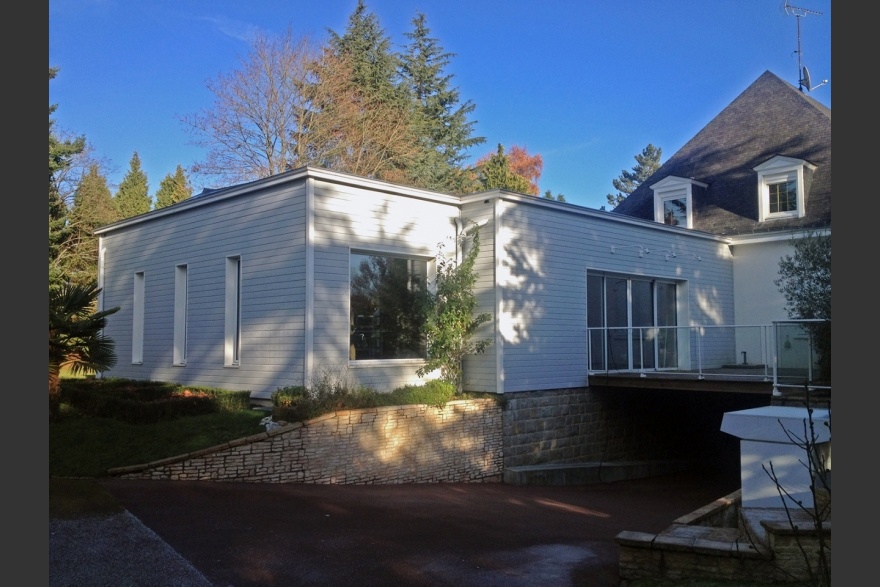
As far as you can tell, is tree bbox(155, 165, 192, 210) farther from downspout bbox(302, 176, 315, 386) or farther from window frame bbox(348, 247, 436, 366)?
downspout bbox(302, 176, 315, 386)

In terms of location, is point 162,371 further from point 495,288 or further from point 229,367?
point 495,288

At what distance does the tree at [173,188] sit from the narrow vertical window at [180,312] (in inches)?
1121

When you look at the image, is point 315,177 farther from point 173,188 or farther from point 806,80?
point 173,188

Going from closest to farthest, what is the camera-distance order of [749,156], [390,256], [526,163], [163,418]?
[163,418] < [390,256] < [749,156] < [526,163]

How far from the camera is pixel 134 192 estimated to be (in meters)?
44.5

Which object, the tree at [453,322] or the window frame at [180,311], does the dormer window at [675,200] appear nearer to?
the tree at [453,322]

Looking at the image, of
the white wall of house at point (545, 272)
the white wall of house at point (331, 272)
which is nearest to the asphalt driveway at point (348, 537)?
the white wall of house at point (331, 272)

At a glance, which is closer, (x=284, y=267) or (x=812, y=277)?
(x=284, y=267)

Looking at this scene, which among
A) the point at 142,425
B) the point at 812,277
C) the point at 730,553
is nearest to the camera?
the point at 730,553

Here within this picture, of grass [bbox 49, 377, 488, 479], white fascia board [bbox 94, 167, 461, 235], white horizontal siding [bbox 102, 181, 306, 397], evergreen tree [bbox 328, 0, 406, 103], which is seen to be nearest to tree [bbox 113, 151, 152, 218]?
evergreen tree [bbox 328, 0, 406, 103]

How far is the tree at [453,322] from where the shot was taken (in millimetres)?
14391

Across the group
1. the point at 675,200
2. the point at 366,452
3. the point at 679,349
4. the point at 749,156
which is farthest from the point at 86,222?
the point at 749,156

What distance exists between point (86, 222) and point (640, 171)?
171 ft

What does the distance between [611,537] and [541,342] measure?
6502 mm
